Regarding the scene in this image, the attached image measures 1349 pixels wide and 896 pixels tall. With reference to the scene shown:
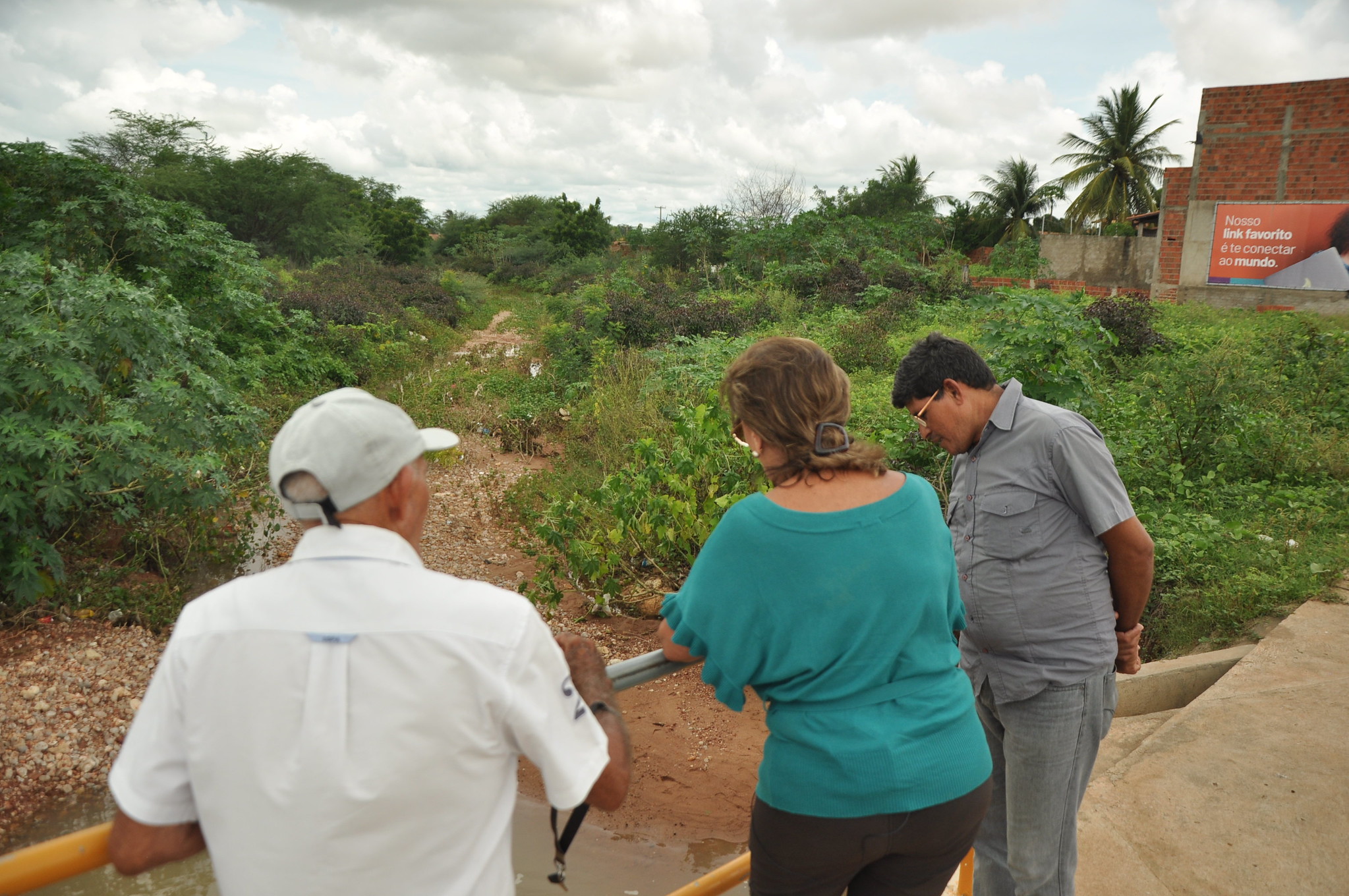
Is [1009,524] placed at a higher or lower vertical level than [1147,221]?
lower

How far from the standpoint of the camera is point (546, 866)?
3.87 meters

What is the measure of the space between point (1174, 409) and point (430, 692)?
25.9ft

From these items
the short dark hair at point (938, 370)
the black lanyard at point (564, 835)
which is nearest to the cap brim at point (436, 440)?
the black lanyard at point (564, 835)

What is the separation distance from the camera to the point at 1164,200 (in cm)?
1527

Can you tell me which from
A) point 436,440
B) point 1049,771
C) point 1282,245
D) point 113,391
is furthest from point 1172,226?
point 436,440

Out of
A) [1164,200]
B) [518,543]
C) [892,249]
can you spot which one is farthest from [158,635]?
[892,249]

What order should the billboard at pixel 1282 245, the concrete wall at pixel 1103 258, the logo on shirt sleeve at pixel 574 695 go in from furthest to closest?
the concrete wall at pixel 1103 258
the billboard at pixel 1282 245
the logo on shirt sleeve at pixel 574 695

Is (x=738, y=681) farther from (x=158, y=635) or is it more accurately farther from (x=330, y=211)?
(x=330, y=211)

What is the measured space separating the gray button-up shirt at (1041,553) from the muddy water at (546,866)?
2089 mm

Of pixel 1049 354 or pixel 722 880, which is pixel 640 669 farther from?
pixel 1049 354

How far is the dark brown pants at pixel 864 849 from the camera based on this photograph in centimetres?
147

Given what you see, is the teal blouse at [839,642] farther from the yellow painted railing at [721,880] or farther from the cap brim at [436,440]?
the cap brim at [436,440]

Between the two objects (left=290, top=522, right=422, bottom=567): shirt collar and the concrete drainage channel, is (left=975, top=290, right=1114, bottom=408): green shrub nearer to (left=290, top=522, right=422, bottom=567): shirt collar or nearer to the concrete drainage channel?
the concrete drainage channel

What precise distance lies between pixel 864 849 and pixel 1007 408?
1256mm
